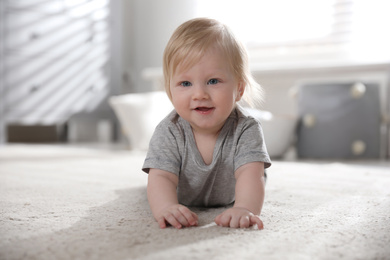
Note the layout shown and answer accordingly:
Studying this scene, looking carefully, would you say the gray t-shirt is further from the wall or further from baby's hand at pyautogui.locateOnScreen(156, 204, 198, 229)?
the wall

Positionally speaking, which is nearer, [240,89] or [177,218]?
[177,218]

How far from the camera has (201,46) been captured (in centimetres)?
63

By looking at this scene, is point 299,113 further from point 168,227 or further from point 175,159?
point 168,227

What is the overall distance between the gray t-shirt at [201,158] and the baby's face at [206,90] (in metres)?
0.05

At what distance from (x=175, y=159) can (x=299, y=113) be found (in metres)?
1.20

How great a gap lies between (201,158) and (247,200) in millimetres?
124

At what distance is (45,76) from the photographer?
2535 millimetres

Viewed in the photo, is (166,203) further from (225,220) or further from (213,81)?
(213,81)

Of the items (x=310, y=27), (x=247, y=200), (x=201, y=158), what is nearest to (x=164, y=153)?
(x=201, y=158)

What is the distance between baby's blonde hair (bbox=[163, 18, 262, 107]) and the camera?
633mm

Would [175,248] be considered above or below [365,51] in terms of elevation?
below

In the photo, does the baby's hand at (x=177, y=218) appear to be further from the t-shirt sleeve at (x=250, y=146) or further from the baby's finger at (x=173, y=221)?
the t-shirt sleeve at (x=250, y=146)

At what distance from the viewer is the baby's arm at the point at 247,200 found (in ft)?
1.85

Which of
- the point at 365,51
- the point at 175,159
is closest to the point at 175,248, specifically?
the point at 175,159
